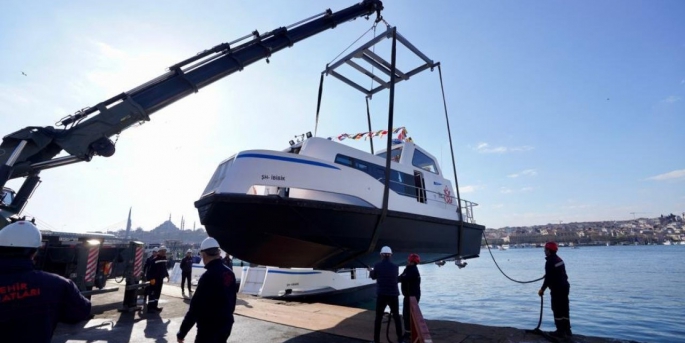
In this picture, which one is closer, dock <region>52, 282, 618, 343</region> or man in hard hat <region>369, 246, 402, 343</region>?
man in hard hat <region>369, 246, 402, 343</region>

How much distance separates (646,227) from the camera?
13612 centimetres

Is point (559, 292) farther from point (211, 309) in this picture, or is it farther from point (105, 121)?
point (105, 121)

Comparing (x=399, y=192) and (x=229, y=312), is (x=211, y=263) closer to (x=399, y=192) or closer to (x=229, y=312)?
Result: (x=229, y=312)

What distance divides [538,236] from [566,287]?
131 meters

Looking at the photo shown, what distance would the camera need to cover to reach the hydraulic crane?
23.8ft

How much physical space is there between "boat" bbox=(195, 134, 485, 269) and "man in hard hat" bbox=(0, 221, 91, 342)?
366 centimetres

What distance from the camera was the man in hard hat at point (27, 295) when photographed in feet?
5.63

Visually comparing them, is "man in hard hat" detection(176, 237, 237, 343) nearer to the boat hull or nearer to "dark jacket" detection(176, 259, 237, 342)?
"dark jacket" detection(176, 259, 237, 342)

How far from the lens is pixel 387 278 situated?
508cm

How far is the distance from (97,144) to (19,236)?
7433mm

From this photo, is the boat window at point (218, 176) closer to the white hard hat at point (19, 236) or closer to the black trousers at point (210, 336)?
the black trousers at point (210, 336)

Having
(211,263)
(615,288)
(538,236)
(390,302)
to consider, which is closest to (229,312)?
(211,263)

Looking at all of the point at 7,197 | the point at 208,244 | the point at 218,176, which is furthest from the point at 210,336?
the point at 7,197

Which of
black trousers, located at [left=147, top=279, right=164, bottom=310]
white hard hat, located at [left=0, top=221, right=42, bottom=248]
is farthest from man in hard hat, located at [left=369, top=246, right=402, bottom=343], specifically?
black trousers, located at [left=147, top=279, right=164, bottom=310]
